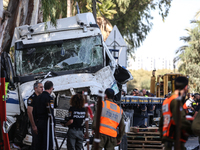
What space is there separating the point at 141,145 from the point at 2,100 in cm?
500

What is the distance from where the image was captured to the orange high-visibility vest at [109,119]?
5.61 meters

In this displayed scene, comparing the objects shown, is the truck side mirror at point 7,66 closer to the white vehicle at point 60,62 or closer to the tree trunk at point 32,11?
the white vehicle at point 60,62

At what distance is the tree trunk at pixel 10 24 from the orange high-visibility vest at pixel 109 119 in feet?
16.2

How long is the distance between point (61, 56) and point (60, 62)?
182 mm

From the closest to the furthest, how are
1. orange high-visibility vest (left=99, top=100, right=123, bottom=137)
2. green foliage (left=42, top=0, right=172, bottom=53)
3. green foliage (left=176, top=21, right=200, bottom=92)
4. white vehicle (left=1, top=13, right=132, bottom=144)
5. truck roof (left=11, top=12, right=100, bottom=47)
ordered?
1. orange high-visibility vest (left=99, top=100, right=123, bottom=137)
2. white vehicle (left=1, top=13, right=132, bottom=144)
3. truck roof (left=11, top=12, right=100, bottom=47)
4. green foliage (left=42, top=0, right=172, bottom=53)
5. green foliage (left=176, top=21, right=200, bottom=92)

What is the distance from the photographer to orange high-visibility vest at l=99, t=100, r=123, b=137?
18.4 feet

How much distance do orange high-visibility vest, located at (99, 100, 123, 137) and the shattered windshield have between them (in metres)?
3.23

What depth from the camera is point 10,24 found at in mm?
9672

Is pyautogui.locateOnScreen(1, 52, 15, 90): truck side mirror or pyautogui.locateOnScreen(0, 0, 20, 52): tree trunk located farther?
pyautogui.locateOnScreen(0, 0, 20, 52): tree trunk

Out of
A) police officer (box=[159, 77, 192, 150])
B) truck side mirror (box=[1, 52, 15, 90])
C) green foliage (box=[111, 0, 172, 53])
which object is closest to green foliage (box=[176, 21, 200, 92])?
green foliage (box=[111, 0, 172, 53])

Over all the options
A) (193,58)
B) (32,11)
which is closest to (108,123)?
(32,11)

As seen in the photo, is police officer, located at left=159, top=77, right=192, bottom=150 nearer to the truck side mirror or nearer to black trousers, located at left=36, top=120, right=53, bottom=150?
black trousers, located at left=36, top=120, right=53, bottom=150

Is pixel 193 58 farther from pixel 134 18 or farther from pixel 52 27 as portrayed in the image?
pixel 52 27

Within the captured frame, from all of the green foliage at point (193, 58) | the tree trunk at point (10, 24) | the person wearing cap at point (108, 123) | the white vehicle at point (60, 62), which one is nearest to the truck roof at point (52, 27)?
the white vehicle at point (60, 62)
